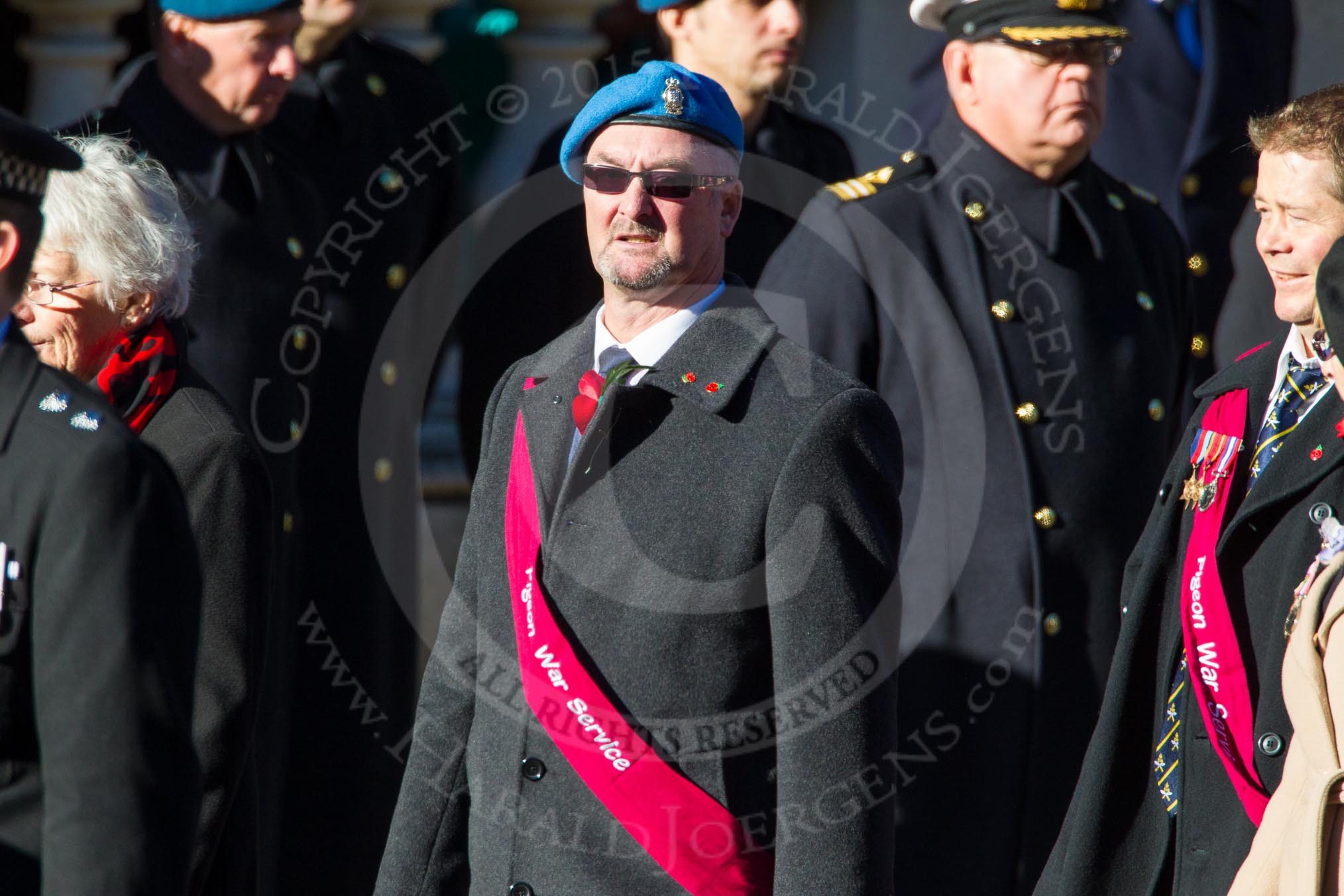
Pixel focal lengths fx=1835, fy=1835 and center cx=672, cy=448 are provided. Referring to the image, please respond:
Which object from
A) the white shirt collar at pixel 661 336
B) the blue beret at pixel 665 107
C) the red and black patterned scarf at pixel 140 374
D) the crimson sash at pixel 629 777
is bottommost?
the crimson sash at pixel 629 777

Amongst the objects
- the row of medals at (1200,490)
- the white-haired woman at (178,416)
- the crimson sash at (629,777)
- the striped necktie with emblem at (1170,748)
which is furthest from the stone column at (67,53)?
the striped necktie with emblem at (1170,748)

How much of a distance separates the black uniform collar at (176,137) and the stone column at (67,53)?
458 millimetres

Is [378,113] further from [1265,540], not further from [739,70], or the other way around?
[1265,540]

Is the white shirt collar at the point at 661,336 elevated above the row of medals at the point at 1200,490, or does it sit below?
above

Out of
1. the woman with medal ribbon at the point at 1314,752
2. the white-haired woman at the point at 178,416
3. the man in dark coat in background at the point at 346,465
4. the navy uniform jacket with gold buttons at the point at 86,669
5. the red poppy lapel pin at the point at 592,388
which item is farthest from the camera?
the man in dark coat in background at the point at 346,465

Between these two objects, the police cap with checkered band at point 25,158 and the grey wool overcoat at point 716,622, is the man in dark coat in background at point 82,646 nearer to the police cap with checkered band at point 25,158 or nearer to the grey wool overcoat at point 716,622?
the police cap with checkered band at point 25,158

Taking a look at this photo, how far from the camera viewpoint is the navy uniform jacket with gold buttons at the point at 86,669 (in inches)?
72.0

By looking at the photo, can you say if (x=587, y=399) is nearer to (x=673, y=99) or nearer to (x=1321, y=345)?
(x=673, y=99)

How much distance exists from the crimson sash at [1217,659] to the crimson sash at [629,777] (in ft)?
2.31

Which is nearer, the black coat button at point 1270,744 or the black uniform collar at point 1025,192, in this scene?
the black coat button at point 1270,744

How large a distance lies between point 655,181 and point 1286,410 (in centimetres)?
104

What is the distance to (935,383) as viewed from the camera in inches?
152

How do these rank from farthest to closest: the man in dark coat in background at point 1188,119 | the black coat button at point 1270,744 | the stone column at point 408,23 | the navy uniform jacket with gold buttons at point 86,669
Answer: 1. the man in dark coat in background at point 1188,119
2. the stone column at point 408,23
3. the black coat button at point 1270,744
4. the navy uniform jacket with gold buttons at point 86,669

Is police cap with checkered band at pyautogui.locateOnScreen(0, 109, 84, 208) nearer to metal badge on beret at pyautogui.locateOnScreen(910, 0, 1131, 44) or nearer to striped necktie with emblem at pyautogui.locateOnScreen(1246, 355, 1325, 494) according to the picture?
striped necktie with emblem at pyautogui.locateOnScreen(1246, 355, 1325, 494)
